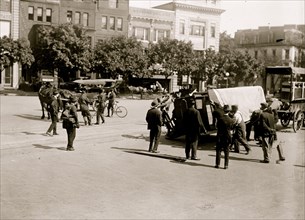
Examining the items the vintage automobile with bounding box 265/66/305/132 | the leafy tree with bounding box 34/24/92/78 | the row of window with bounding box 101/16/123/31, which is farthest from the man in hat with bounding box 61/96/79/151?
the row of window with bounding box 101/16/123/31

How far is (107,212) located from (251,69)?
5163 cm

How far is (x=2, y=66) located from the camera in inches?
1385

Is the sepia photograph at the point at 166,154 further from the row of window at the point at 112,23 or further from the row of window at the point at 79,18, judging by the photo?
the row of window at the point at 112,23

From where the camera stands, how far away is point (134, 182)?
425 inches

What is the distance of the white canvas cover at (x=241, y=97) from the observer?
6.89 meters

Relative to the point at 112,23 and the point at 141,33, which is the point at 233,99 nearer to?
the point at 112,23

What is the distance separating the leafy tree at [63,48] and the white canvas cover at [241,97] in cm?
3320

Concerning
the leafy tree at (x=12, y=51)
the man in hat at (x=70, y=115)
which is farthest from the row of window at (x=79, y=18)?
the man in hat at (x=70, y=115)

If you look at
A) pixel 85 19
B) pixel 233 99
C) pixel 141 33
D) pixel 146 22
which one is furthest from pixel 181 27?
pixel 233 99

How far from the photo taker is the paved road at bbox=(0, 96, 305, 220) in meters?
9.18

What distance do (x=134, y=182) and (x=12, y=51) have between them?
28419 mm

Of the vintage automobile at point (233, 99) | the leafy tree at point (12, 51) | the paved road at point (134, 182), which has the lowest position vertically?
the paved road at point (134, 182)

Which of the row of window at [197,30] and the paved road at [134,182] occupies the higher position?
the row of window at [197,30]

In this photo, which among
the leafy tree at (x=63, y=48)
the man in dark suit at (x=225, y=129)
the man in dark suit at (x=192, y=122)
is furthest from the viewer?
the leafy tree at (x=63, y=48)
